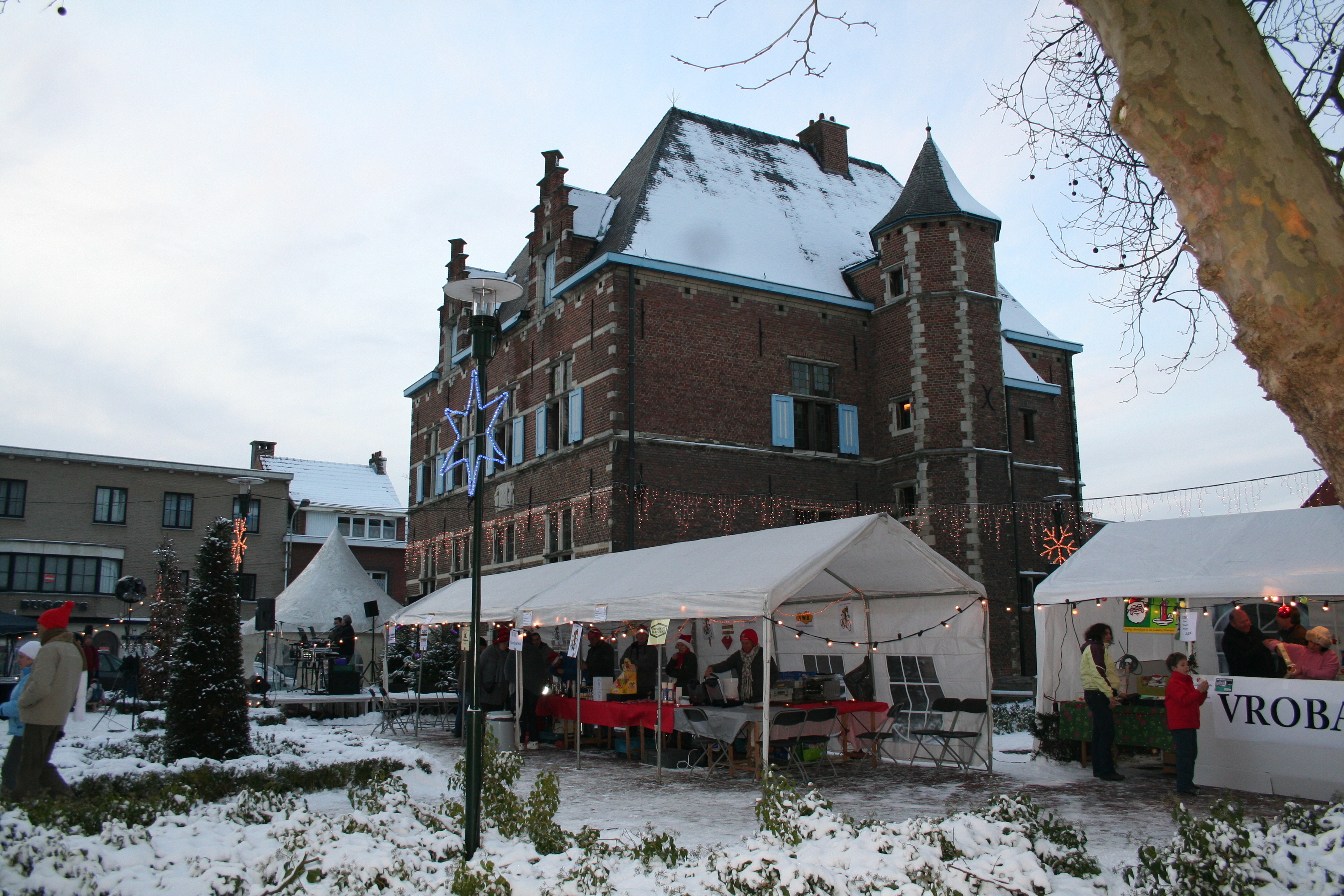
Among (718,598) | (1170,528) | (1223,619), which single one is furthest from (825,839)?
(1223,619)

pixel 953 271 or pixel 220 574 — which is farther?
pixel 953 271

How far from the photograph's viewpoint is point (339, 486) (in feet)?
150

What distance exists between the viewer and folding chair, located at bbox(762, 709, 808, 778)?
10.1 metres

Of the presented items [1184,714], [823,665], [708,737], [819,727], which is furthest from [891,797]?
[823,665]

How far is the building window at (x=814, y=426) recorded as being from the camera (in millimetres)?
22109

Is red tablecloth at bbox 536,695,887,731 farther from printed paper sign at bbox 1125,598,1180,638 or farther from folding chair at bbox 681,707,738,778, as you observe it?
printed paper sign at bbox 1125,598,1180,638

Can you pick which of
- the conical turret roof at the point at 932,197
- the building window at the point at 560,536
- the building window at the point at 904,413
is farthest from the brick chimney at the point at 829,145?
the building window at the point at 560,536

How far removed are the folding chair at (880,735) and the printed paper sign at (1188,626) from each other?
3.29m

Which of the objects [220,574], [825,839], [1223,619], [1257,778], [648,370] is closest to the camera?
[825,839]

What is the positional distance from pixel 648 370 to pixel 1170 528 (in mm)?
11331

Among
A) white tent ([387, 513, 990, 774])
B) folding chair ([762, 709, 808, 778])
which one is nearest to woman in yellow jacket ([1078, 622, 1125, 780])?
white tent ([387, 513, 990, 774])

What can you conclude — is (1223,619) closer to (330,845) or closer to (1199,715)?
(1199,715)

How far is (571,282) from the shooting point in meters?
21.6

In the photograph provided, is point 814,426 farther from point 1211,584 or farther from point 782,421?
point 1211,584
